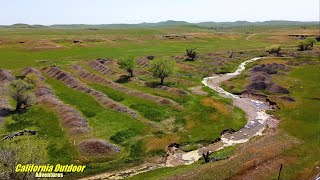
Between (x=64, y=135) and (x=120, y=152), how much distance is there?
42.1 feet

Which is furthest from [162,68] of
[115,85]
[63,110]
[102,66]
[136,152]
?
[136,152]

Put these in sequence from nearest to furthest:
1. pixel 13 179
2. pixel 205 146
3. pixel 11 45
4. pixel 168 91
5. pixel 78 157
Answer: pixel 13 179 < pixel 78 157 < pixel 205 146 < pixel 168 91 < pixel 11 45

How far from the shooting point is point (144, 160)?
57844mm

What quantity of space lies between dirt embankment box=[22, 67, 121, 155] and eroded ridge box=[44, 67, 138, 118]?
7.60 metres

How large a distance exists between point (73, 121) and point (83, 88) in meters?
29.0

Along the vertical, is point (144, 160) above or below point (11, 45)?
below

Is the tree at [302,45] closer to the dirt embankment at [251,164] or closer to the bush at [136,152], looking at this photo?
the dirt embankment at [251,164]

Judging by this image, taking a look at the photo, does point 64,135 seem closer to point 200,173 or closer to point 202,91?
point 200,173

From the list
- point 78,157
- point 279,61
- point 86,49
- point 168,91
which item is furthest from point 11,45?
point 78,157

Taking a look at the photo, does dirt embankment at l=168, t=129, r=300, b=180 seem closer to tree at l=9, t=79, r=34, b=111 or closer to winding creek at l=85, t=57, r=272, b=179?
winding creek at l=85, t=57, r=272, b=179

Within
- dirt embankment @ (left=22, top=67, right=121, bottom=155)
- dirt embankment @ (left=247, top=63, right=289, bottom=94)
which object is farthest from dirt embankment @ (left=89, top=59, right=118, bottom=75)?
dirt embankment @ (left=247, top=63, right=289, bottom=94)

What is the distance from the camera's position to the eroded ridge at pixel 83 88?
79312 mm

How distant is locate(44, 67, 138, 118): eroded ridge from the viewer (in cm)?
7931

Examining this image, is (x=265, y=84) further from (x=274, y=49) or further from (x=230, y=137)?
(x=274, y=49)
